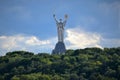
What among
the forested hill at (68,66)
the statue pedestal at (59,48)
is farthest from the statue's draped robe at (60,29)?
the forested hill at (68,66)

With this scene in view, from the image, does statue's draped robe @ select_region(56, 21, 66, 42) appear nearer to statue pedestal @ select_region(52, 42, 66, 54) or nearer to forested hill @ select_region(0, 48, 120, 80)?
statue pedestal @ select_region(52, 42, 66, 54)

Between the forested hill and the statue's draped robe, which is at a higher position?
the statue's draped robe

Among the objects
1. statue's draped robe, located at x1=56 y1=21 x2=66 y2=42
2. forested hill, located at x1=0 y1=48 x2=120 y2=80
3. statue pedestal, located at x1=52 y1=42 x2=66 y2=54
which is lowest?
forested hill, located at x1=0 y1=48 x2=120 y2=80

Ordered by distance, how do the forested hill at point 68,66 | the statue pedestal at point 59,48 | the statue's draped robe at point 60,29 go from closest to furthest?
the forested hill at point 68,66
the statue's draped robe at point 60,29
the statue pedestal at point 59,48

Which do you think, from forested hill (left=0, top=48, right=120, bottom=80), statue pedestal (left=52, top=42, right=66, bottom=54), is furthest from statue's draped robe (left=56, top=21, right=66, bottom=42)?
forested hill (left=0, top=48, right=120, bottom=80)

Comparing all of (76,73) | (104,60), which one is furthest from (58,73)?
(104,60)

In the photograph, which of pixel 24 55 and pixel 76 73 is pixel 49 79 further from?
pixel 24 55

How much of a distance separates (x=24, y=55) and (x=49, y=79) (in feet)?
137

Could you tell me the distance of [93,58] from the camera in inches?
5408

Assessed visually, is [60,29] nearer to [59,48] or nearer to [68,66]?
[59,48]

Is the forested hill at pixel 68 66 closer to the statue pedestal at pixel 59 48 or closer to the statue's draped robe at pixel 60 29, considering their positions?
the statue pedestal at pixel 59 48

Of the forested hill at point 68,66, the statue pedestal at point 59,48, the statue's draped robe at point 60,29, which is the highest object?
the statue's draped robe at point 60,29

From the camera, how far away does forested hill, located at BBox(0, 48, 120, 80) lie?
11612cm

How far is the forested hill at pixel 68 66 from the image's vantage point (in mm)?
116125
